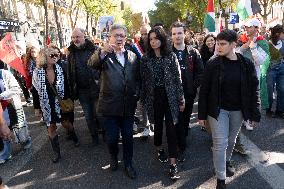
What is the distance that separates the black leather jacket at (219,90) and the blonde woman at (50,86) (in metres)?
2.48

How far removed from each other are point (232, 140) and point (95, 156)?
7.61 ft

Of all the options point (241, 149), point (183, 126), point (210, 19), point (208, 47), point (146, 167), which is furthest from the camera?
point (210, 19)

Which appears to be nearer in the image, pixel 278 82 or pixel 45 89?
pixel 45 89

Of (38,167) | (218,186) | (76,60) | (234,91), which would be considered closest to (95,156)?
(38,167)

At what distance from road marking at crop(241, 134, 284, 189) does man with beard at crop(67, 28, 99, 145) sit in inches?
104

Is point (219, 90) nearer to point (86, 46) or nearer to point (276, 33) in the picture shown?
point (86, 46)

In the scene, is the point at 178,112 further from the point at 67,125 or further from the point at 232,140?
the point at 67,125

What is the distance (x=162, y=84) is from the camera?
4.73 m

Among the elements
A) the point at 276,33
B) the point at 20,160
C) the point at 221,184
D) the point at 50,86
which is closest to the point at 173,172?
the point at 221,184

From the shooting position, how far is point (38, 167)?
5633 mm

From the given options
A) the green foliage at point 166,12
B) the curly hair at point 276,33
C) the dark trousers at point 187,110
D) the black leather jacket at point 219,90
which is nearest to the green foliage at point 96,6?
the green foliage at point 166,12

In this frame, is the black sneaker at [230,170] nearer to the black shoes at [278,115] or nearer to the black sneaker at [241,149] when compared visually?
the black sneaker at [241,149]

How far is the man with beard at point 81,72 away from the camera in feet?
19.9

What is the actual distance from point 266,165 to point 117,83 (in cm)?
228
